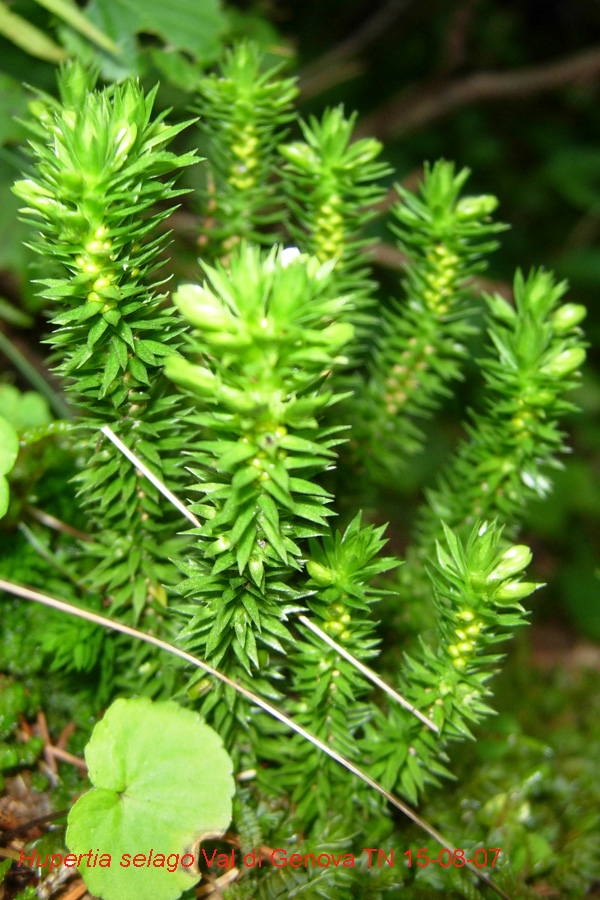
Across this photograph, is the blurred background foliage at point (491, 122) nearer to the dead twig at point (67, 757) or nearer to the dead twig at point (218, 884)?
the dead twig at point (67, 757)

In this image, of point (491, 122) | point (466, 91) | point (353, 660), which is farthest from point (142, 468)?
point (491, 122)

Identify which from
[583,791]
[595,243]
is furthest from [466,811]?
[595,243]

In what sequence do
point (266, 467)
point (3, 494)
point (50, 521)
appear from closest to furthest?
point (266, 467) → point (3, 494) → point (50, 521)

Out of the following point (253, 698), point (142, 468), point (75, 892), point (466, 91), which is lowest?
point (75, 892)

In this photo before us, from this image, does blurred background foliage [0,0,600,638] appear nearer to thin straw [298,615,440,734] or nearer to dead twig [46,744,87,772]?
dead twig [46,744,87,772]

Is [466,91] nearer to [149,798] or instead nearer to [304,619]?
[304,619]

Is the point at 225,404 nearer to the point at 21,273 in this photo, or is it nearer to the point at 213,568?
Result: the point at 213,568

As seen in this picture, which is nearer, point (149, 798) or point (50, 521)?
point (149, 798)

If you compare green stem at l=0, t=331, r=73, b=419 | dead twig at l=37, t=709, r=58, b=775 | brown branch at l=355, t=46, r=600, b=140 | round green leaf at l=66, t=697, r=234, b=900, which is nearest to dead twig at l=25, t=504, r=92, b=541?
green stem at l=0, t=331, r=73, b=419
